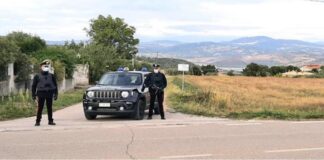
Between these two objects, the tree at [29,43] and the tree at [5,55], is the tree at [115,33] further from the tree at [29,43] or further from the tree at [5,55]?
the tree at [5,55]

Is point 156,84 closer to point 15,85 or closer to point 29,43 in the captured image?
point 15,85

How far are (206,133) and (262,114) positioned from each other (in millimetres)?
5590

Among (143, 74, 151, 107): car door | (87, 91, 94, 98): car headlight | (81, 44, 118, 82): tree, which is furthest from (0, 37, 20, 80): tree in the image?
(81, 44, 118, 82): tree

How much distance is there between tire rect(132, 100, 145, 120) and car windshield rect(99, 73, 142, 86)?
900mm

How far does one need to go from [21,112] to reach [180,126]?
23.5ft

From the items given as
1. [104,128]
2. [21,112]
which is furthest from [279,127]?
[21,112]

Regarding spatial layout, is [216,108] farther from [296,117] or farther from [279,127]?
[279,127]

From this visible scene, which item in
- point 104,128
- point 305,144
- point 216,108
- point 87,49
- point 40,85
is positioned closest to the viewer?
point 305,144

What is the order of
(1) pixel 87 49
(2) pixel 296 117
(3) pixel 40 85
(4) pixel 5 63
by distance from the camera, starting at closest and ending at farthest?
1. (3) pixel 40 85
2. (2) pixel 296 117
3. (4) pixel 5 63
4. (1) pixel 87 49

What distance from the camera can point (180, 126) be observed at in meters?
15.3

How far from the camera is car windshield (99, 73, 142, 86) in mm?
18953

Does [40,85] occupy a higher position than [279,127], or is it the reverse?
[40,85]

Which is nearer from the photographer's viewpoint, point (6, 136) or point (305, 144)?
point (305, 144)

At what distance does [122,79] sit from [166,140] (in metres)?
7.20
